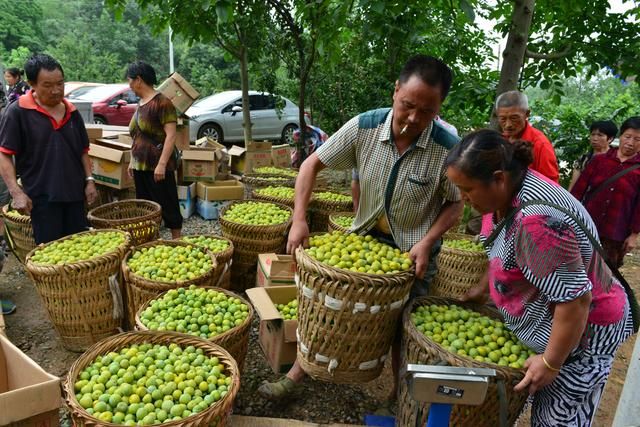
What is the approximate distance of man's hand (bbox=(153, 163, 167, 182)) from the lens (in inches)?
181

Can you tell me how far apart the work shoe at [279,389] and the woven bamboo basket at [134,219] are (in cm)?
218

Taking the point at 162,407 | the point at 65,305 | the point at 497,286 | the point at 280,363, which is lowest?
the point at 280,363

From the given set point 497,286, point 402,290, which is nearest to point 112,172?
point 402,290

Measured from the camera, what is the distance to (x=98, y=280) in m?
3.20

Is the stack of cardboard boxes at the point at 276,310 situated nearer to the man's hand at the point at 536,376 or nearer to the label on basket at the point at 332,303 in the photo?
the label on basket at the point at 332,303

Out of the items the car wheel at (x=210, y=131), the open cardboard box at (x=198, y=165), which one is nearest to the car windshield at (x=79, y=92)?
the car wheel at (x=210, y=131)

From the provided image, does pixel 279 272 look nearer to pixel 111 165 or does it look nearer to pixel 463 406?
pixel 463 406

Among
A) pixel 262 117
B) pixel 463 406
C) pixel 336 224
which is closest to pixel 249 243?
pixel 336 224

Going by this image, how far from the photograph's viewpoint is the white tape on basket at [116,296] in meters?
3.28

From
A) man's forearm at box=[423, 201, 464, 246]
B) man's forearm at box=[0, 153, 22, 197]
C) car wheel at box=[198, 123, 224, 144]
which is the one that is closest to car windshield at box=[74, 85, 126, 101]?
car wheel at box=[198, 123, 224, 144]

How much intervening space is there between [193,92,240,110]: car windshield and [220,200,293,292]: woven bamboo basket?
889 centimetres

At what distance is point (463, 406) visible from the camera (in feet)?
6.28

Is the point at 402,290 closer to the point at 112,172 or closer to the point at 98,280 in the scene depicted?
the point at 98,280

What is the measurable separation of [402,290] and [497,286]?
434mm
